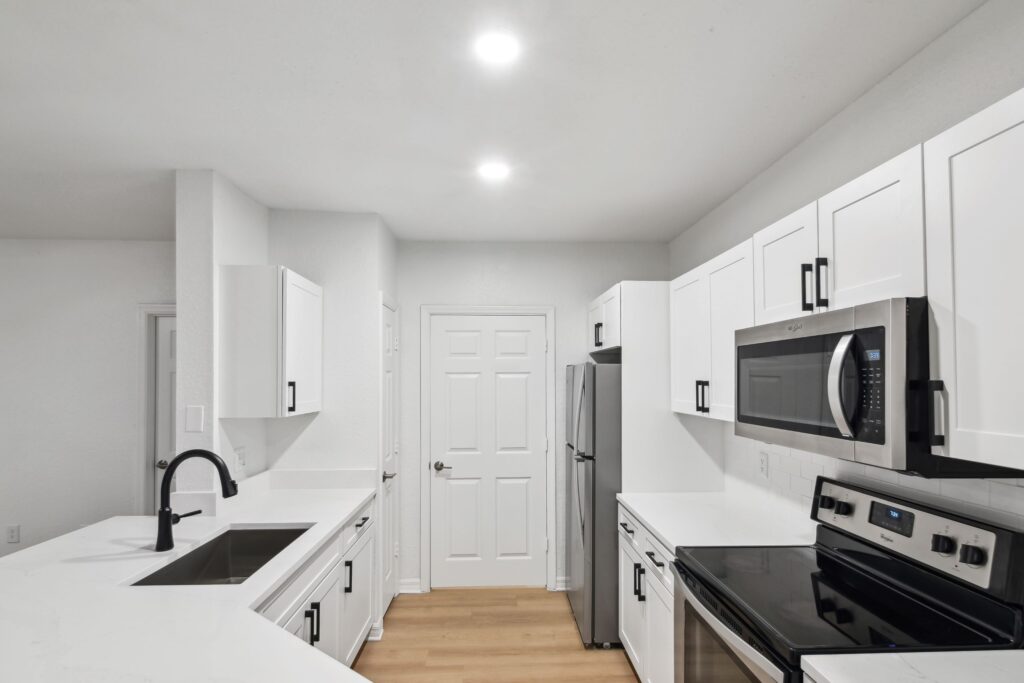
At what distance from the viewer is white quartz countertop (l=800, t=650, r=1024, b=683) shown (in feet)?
3.88

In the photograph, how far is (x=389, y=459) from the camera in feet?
12.1

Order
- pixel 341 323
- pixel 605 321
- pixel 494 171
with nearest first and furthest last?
pixel 494 171, pixel 341 323, pixel 605 321

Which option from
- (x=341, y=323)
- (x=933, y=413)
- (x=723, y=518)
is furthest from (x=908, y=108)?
(x=341, y=323)

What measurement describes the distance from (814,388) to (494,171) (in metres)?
1.69

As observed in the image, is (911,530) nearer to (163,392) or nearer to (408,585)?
(408,585)

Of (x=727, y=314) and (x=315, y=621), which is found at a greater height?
(x=727, y=314)

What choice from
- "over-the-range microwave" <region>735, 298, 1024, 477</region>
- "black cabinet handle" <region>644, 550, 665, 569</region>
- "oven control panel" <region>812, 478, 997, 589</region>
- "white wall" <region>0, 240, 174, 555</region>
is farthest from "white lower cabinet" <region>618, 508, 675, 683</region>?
"white wall" <region>0, 240, 174, 555</region>

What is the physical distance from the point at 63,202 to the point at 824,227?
3.65m

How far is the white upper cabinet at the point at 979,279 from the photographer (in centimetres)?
106

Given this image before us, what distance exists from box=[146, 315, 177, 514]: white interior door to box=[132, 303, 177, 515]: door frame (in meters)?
0.04

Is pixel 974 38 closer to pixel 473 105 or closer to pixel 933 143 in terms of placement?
pixel 933 143

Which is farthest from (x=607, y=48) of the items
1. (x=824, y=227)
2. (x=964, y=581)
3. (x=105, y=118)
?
(x=105, y=118)

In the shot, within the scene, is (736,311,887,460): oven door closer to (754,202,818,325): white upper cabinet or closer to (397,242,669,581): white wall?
(754,202,818,325): white upper cabinet

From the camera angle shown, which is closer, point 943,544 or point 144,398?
point 943,544
